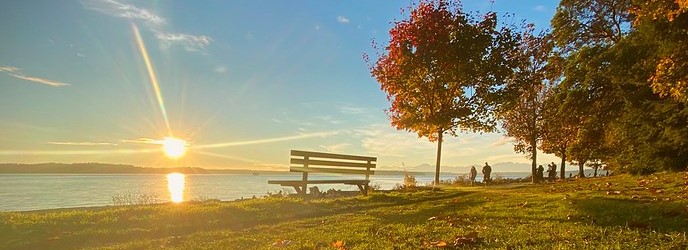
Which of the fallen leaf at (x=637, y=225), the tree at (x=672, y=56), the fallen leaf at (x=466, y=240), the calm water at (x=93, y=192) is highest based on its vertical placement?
the tree at (x=672, y=56)

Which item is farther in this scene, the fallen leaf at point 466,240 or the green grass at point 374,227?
the green grass at point 374,227

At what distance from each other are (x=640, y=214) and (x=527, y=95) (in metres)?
28.9

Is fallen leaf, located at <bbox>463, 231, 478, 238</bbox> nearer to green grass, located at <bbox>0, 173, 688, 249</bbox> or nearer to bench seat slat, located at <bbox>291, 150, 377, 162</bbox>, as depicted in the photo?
green grass, located at <bbox>0, 173, 688, 249</bbox>

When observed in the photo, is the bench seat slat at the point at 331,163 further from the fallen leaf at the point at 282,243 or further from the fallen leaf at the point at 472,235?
the fallen leaf at the point at 472,235

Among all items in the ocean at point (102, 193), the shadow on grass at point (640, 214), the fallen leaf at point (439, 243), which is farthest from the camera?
the ocean at point (102, 193)

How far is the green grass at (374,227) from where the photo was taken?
6523 millimetres

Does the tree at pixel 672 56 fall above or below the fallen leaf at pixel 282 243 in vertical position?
above

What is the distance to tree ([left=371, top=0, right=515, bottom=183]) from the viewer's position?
23.0 meters

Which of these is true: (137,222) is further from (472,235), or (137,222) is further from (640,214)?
(640,214)

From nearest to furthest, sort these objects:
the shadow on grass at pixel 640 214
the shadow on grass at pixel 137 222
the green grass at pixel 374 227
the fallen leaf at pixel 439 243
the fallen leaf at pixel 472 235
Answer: the fallen leaf at pixel 439 243 → the green grass at pixel 374 227 → the fallen leaf at pixel 472 235 → the shadow on grass at pixel 640 214 → the shadow on grass at pixel 137 222

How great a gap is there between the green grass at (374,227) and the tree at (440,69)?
11.2 m

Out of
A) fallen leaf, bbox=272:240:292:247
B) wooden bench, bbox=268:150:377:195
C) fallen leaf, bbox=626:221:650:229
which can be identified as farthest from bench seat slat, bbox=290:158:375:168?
fallen leaf, bbox=626:221:650:229

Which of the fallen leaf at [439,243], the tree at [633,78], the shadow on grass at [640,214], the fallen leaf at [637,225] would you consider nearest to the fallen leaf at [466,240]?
the fallen leaf at [439,243]

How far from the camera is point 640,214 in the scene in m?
8.37
